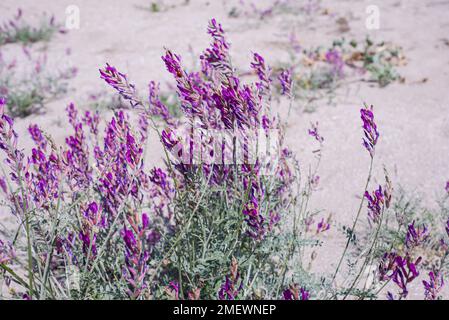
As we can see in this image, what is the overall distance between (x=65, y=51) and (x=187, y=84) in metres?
4.97

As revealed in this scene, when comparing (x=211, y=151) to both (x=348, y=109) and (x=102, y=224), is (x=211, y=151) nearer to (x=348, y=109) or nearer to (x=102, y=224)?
(x=102, y=224)

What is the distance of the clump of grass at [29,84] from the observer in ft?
14.3

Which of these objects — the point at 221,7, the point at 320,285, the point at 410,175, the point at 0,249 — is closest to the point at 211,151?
the point at 320,285

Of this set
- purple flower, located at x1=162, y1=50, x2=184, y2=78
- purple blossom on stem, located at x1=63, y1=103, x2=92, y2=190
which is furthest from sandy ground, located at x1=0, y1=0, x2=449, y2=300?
purple flower, located at x1=162, y1=50, x2=184, y2=78

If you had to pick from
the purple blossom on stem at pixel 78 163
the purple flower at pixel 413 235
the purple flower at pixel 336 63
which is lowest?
the purple flower at pixel 413 235

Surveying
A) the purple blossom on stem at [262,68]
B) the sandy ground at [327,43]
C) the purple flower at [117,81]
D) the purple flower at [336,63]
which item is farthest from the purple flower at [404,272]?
the purple flower at [336,63]

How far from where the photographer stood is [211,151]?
192 cm

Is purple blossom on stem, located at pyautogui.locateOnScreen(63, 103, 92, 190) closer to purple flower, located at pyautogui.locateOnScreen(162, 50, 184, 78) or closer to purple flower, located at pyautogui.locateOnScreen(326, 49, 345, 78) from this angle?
purple flower, located at pyautogui.locateOnScreen(162, 50, 184, 78)

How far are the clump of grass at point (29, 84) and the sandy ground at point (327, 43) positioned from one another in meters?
0.12

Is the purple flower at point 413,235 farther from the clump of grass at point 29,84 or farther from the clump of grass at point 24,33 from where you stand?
the clump of grass at point 24,33

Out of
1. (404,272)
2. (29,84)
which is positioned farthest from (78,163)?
(29,84)

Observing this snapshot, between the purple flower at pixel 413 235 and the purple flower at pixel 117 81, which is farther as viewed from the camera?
the purple flower at pixel 413 235

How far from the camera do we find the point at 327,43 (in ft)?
18.6

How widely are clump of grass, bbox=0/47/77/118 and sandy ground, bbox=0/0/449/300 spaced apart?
12cm
